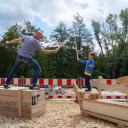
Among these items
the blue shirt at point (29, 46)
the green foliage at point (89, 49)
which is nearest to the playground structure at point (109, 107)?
the blue shirt at point (29, 46)

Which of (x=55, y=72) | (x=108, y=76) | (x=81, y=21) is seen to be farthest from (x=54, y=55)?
(x=108, y=76)

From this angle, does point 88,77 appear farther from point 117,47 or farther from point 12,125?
point 117,47

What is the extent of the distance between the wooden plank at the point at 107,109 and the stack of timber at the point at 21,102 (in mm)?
1441

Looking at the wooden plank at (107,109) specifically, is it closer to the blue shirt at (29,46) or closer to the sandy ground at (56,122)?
the sandy ground at (56,122)

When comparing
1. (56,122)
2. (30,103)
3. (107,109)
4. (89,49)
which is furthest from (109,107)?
(89,49)

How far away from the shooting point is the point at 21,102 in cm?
498

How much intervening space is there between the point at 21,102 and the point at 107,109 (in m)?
2.41

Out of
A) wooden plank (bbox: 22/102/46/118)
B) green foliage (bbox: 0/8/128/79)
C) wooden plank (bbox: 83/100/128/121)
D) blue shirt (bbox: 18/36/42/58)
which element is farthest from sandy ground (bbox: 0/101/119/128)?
green foliage (bbox: 0/8/128/79)

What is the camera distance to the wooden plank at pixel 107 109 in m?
4.30

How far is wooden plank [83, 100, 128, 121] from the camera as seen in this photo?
4.30 meters

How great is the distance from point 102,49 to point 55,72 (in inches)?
451

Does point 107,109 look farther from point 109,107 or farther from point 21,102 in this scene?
point 21,102

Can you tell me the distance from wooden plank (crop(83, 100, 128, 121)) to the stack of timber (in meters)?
1.44

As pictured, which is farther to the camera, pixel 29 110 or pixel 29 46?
pixel 29 46
